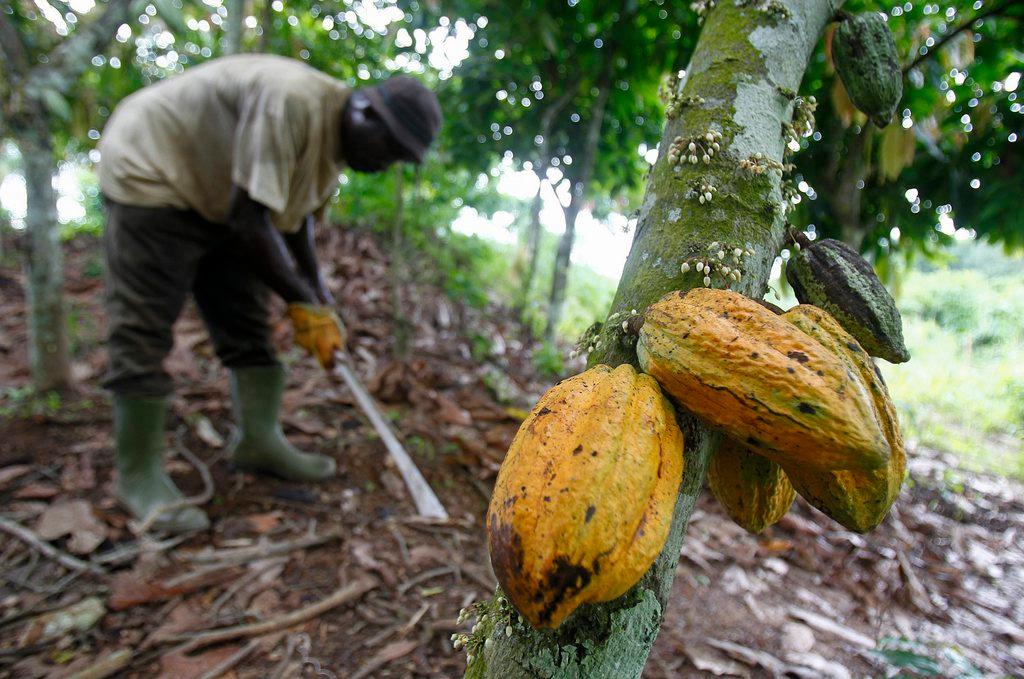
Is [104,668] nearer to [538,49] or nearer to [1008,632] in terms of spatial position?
[1008,632]

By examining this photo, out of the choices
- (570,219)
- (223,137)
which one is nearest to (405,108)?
(223,137)

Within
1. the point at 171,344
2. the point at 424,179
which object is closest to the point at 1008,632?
the point at 171,344

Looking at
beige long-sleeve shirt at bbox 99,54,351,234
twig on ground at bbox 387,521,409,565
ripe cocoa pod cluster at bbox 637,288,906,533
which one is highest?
beige long-sleeve shirt at bbox 99,54,351,234

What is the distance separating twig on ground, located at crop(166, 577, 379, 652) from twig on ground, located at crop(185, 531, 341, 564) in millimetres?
270

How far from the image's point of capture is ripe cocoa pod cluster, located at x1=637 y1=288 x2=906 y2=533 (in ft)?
1.71

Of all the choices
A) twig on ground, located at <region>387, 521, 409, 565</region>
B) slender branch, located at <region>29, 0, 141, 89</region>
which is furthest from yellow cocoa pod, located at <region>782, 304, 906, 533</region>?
slender branch, located at <region>29, 0, 141, 89</region>

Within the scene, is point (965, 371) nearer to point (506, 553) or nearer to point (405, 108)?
point (405, 108)

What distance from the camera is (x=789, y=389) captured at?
0.52 metres

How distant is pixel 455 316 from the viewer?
3.85m

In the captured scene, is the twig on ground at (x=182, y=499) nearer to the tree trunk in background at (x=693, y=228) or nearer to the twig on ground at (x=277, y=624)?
the twig on ground at (x=277, y=624)

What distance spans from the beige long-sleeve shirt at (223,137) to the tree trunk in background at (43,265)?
0.79 meters

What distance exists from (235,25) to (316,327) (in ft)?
7.14

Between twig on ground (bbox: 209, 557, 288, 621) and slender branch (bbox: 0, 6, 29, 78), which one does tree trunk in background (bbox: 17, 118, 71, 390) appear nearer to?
slender branch (bbox: 0, 6, 29, 78)

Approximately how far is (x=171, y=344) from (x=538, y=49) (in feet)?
7.49
